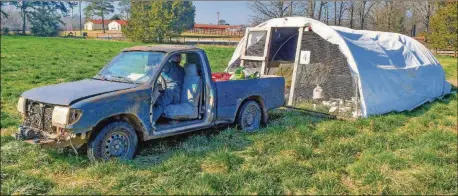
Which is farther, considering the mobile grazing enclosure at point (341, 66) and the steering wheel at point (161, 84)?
the mobile grazing enclosure at point (341, 66)

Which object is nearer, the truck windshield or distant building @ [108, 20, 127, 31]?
the truck windshield

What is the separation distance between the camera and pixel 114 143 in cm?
596

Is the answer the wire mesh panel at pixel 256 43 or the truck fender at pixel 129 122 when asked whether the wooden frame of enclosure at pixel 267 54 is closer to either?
the wire mesh panel at pixel 256 43

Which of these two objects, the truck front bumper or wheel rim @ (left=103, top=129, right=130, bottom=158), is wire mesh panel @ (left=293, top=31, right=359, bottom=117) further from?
the truck front bumper

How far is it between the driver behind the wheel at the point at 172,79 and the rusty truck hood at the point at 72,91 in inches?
36.9

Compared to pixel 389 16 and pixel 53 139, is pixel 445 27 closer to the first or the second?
pixel 389 16

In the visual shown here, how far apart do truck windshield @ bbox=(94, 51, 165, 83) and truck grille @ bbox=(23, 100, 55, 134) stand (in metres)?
1.23

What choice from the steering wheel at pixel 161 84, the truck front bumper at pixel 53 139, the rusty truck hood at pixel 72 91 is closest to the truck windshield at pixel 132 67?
the rusty truck hood at pixel 72 91

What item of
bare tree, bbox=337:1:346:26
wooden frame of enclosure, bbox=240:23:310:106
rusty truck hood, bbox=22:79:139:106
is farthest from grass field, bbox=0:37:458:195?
bare tree, bbox=337:1:346:26

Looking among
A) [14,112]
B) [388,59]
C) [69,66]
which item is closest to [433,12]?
[388,59]

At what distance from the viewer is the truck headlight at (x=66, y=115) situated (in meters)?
5.35

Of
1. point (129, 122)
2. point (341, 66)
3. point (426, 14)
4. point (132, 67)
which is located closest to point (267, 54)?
point (341, 66)

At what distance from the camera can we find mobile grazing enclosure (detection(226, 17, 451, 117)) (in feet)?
33.0

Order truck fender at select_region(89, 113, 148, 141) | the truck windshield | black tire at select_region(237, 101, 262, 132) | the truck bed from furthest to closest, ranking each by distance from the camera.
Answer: black tire at select_region(237, 101, 262, 132) < the truck bed < the truck windshield < truck fender at select_region(89, 113, 148, 141)
